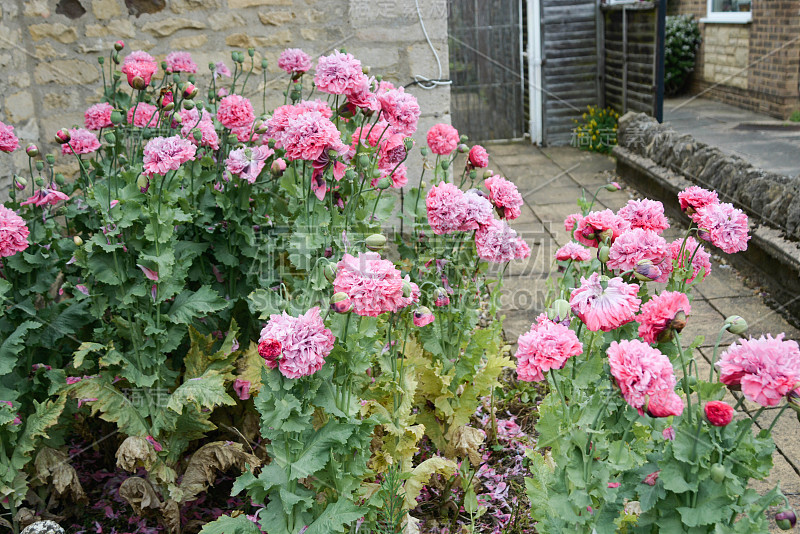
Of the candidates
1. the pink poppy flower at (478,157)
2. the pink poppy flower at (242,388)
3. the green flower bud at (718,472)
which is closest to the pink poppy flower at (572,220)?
the pink poppy flower at (478,157)

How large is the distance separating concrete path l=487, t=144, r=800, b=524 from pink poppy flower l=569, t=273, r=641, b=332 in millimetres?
1371

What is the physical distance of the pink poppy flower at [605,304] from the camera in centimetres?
164

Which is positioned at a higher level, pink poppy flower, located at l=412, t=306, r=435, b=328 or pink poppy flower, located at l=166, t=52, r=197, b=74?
pink poppy flower, located at l=166, t=52, r=197, b=74

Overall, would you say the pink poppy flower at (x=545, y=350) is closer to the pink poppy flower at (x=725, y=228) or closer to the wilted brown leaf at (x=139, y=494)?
the pink poppy flower at (x=725, y=228)

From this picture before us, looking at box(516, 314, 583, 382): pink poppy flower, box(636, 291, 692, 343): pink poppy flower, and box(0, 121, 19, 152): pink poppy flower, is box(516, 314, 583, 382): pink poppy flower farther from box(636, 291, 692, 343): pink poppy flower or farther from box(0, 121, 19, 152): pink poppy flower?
box(0, 121, 19, 152): pink poppy flower

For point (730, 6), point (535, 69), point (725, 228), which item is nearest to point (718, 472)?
point (725, 228)

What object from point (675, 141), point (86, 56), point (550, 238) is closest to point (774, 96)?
point (675, 141)

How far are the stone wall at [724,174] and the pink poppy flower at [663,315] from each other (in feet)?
9.28

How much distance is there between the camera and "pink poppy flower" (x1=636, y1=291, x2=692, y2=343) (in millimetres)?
1629

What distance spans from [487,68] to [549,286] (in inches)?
239

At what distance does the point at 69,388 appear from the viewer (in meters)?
2.50

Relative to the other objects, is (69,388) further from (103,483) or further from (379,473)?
(379,473)

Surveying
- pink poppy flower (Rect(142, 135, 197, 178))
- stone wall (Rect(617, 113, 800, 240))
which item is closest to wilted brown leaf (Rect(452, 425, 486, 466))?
pink poppy flower (Rect(142, 135, 197, 178))

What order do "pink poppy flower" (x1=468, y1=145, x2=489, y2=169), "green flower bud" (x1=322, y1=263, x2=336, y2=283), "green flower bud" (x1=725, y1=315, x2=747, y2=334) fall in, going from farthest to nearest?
"pink poppy flower" (x1=468, y1=145, x2=489, y2=169) < "green flower bud" (x1=322, y1=263, x2=336, y2=283) < "green flower bud" (x1=725, y1=315, x2=747, y2=334)
